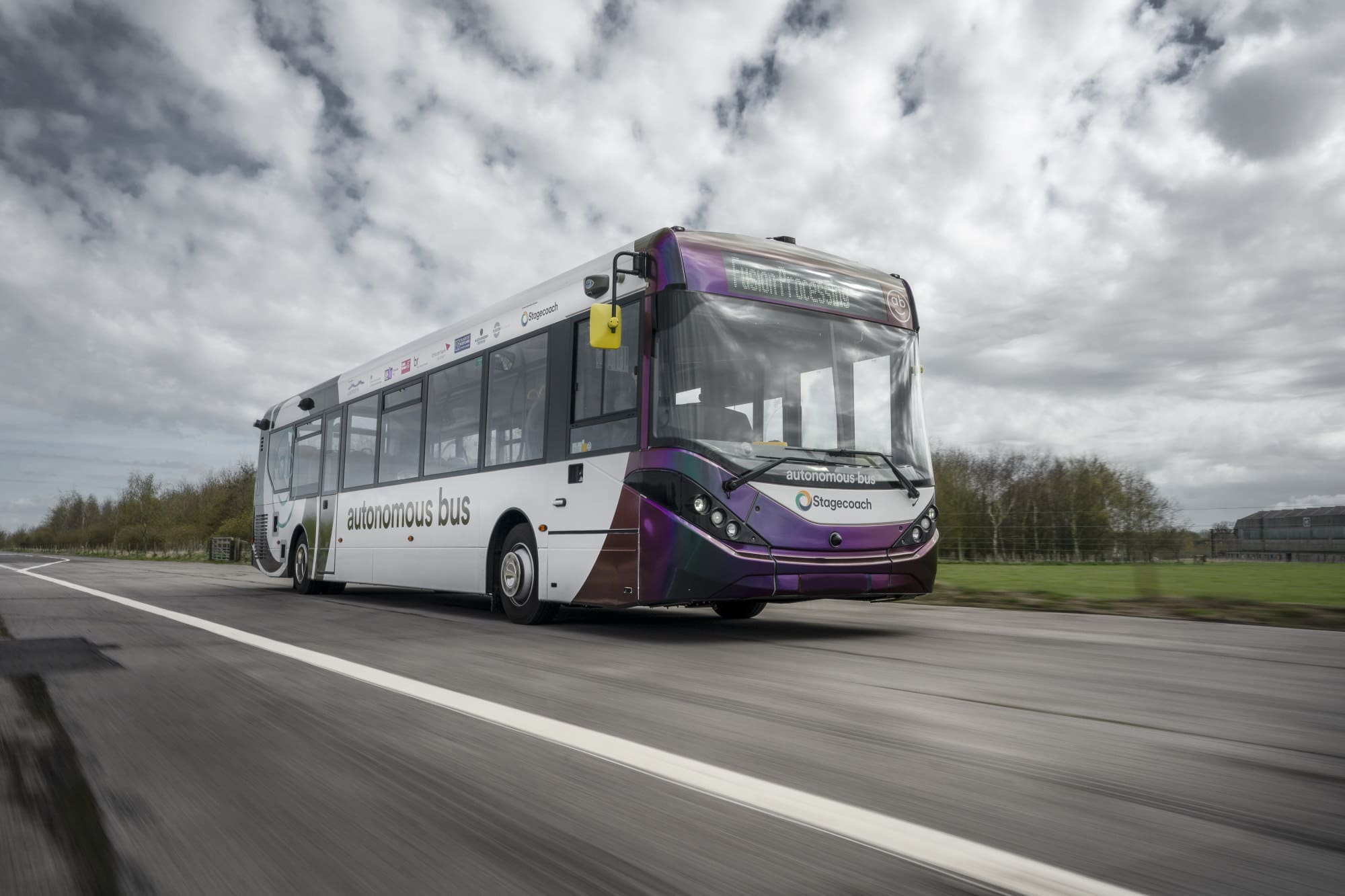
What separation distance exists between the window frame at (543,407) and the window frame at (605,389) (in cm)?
35

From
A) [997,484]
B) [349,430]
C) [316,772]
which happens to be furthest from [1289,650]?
[997,484]

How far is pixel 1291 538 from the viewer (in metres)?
23.5

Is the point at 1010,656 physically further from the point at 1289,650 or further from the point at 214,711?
the point at 214,711

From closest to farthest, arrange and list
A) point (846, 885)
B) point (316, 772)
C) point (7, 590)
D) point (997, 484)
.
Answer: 1. point (846, 885)
2. point (316, 772)
3. point (7, 590)
4. point (997, 484)

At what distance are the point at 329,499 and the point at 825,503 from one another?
943 centimetres

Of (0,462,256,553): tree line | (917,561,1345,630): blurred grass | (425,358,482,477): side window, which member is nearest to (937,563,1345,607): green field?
(917,561,1345,630): blurred grass

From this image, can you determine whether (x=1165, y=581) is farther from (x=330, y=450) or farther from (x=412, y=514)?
(x=330, y=450)

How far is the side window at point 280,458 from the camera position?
649 inches

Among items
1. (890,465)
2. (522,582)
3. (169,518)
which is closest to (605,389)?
(522,582)

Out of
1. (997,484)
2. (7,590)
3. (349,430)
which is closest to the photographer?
(349,430)

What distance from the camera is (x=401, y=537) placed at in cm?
1188

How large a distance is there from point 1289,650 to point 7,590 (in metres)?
17.9

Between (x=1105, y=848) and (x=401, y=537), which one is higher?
(x=401, y=537)

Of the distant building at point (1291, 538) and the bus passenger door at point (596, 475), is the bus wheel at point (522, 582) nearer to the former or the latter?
the bus passenger door at point (596, 475)
